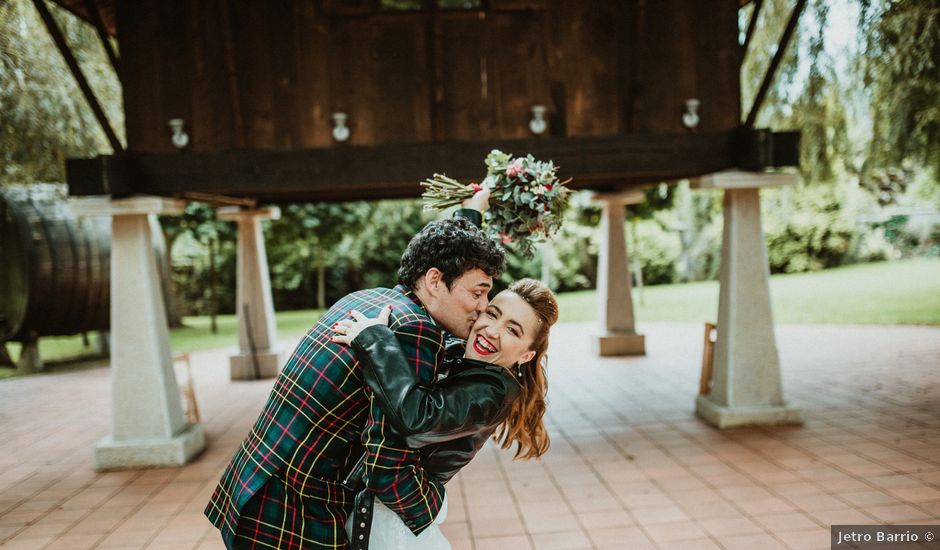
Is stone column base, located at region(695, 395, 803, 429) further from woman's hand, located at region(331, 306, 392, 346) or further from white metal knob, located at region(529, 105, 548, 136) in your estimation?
woman's hand, located at region(331, 306, 392, 346)

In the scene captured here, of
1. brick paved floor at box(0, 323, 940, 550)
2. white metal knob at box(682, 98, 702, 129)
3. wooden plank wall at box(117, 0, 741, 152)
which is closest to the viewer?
brick paved floor at box(0, 323, 940, 550)

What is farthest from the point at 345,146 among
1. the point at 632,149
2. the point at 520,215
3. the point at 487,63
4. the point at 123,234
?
the point at 520,215

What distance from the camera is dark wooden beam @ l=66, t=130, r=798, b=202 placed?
5934 millimetres

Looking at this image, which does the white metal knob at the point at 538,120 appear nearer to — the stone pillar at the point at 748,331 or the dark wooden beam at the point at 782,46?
the stone pillar at the point at 748,331

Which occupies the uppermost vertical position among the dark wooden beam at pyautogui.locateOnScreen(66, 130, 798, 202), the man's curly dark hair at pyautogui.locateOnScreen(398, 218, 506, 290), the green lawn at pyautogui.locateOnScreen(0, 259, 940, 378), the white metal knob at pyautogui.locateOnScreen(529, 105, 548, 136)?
the white metal knob at pyautogui.locateOnScreen(529, 105, 548, 136)

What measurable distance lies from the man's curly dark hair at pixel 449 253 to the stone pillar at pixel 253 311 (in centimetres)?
887

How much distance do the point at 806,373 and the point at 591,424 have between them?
4.23m

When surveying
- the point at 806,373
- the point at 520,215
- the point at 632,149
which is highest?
the point at 632,149

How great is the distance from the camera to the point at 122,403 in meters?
6.11

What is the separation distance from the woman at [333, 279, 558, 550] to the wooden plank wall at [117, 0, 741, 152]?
4.00 metres

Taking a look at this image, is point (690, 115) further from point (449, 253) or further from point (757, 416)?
point (449, 253)

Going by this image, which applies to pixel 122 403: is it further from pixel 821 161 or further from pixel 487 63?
pixel 821 161

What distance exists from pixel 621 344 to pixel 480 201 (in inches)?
342

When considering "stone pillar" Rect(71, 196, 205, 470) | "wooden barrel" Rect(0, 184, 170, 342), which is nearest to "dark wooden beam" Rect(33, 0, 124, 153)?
"stone pillar" Rect(71, 196, 205, 470)
